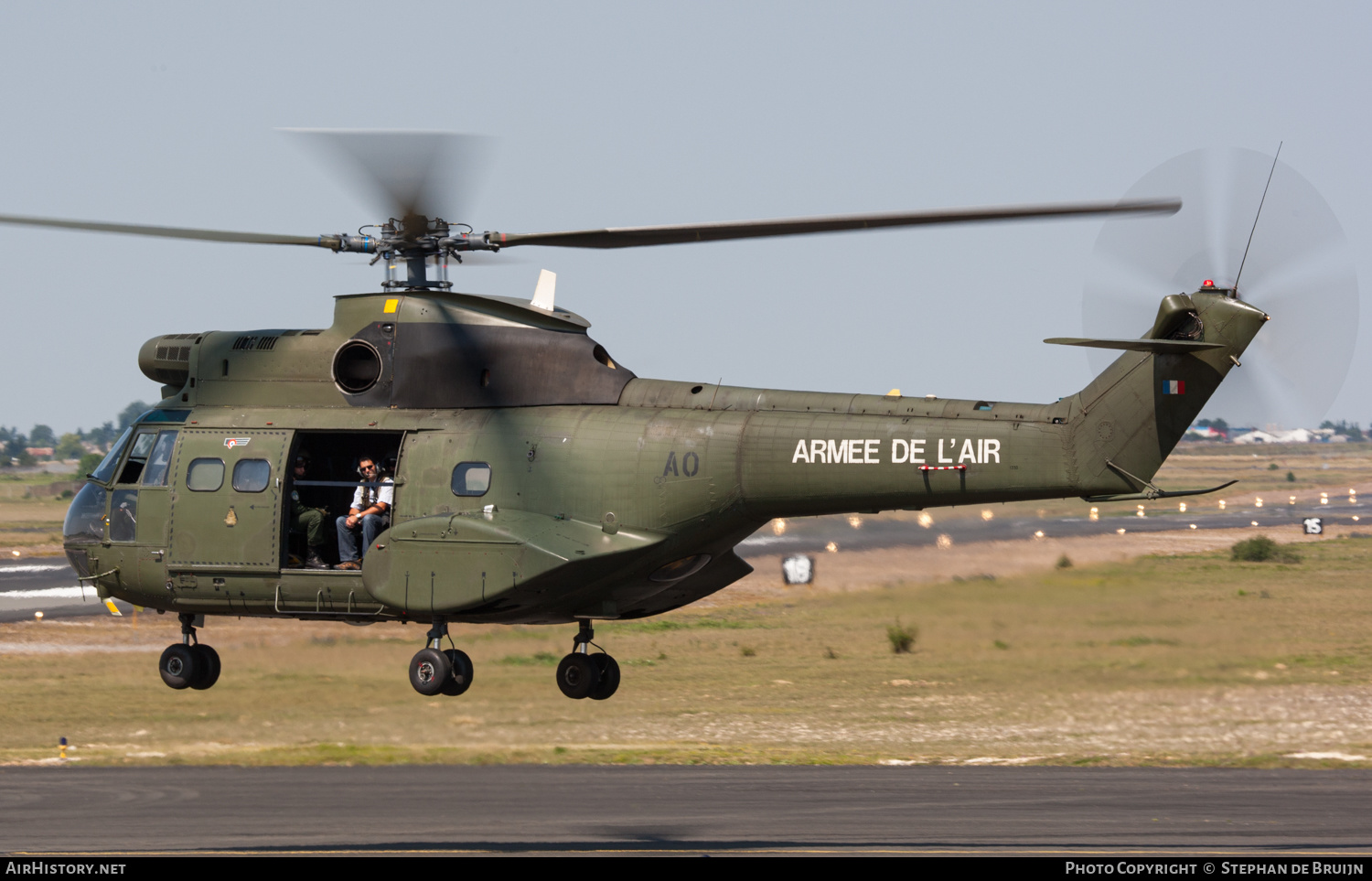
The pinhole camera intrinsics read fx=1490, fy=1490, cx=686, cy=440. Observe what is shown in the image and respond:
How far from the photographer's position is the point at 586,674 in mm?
21516

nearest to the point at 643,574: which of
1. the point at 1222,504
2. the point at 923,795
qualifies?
the point at 923,795

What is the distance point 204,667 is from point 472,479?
211 inches

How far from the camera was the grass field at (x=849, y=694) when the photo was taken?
39.7 metres

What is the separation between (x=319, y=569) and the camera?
20.4 metres

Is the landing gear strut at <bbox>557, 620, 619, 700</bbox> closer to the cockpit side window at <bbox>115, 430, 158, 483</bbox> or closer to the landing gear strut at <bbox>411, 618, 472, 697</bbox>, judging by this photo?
the landing gear strut at <bbox>411, 618, 472, 697</bbox>

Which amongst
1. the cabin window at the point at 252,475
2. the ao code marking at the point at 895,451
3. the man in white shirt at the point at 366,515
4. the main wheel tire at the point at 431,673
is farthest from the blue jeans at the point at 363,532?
the ao code marking at the point at 895,451

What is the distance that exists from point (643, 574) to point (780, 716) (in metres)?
26.4

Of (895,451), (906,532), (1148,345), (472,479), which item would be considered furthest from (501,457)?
(906,532)

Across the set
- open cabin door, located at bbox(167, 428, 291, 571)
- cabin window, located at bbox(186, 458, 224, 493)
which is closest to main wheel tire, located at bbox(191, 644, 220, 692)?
open cabin door, located at bbox(167, 428, 291, 571)

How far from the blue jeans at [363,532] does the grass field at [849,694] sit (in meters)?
19.0

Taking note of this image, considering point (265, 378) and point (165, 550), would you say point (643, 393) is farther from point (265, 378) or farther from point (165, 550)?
point (165, 550)

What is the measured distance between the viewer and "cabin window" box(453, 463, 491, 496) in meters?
20.0

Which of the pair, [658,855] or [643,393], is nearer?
[643,393]

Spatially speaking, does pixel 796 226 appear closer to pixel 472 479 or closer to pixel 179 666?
pixel 472 479
